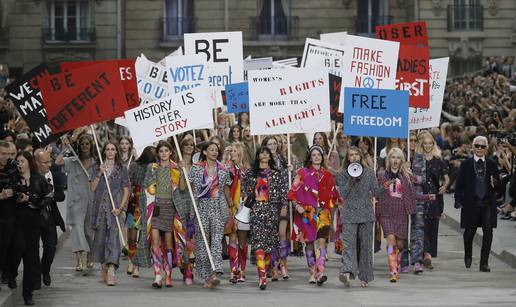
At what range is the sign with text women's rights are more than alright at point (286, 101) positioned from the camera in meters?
20.0

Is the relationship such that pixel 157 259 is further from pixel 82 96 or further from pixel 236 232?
pixel 82 96

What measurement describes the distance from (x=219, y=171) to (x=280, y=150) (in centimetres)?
274

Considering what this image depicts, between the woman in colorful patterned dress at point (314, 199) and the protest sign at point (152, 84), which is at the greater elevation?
the protest sign at point (152, 84)

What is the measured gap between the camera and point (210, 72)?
25.9m

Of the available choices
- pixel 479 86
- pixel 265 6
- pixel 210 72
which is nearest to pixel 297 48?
pixel 265 6

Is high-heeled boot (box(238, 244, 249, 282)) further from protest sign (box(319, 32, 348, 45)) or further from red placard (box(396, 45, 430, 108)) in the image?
protest sign (box(319, 32, 348, 45))

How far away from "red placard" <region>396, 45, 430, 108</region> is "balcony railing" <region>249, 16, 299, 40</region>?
36.7 metres

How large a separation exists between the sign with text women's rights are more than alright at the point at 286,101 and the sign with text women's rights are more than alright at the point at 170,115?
2.83 ft

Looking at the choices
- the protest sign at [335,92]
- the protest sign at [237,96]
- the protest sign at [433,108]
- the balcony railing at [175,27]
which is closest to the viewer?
the protest sign at [433,108]

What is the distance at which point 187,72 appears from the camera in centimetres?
2200

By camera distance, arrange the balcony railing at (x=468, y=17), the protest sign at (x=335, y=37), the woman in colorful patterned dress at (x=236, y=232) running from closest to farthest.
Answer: the woman in colorful patterned dress at (x=236, y=232)
the protest sign at (x=335, y=37)
the balcony railing at (x=468, y=17)

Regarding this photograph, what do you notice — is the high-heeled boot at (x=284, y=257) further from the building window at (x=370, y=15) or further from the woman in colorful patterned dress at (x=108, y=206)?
the building window at (x=370, y=15)

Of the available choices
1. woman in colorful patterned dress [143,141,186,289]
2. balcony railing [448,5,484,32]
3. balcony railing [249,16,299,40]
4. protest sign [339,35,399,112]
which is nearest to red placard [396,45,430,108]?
protest sign [339,35,399,112]

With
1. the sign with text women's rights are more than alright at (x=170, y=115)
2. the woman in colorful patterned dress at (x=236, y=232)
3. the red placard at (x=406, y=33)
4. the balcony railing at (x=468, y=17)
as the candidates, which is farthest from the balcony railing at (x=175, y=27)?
the woman in colorful patterned dress at (x=236, y=232)
